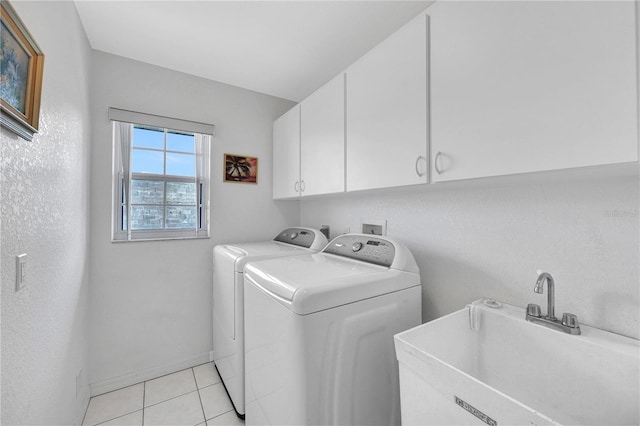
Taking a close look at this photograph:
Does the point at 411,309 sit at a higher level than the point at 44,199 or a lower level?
lower

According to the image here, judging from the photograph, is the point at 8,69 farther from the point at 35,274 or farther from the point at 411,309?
the point at 411,309

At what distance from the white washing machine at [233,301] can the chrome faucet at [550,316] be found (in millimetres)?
1295

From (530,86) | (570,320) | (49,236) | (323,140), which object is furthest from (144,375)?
(530,86)

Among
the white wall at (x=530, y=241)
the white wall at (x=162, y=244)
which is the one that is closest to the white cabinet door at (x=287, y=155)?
the white wall at (x=162, y=244)

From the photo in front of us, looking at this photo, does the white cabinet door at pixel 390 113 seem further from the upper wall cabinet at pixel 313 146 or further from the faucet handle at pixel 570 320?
the faucet handle at pixel 570 320

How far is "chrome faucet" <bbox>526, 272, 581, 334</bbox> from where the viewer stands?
3.05 ft

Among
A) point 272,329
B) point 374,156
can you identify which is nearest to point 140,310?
point 272,329

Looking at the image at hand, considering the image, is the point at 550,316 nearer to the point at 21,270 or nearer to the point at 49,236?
the point at 21,270

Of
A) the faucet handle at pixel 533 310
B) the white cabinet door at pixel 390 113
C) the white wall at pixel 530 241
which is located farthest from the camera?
the white cabinet door at pixel 390 113

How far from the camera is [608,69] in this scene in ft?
2.23

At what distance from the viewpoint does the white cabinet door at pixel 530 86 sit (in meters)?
0.67

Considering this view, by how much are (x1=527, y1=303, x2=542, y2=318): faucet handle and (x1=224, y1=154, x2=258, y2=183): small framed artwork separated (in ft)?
7.22

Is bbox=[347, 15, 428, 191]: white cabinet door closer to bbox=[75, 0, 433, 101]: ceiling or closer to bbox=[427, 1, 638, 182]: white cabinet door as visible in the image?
bbox=[427, 1, 638, 182]: white cabinet door

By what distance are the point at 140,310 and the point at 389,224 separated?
204 centimetres
